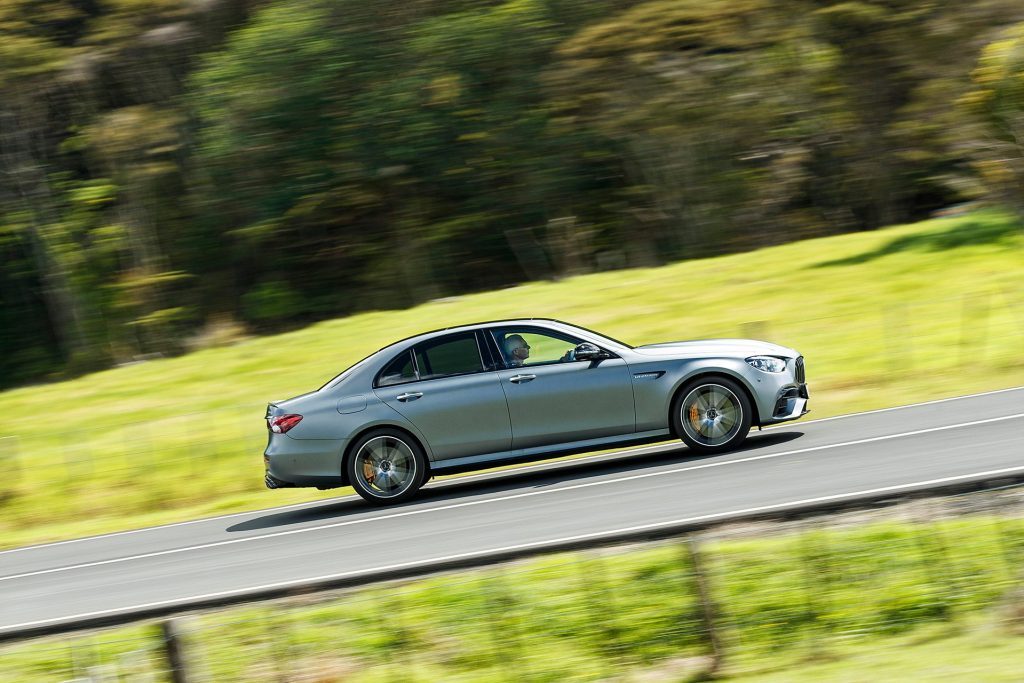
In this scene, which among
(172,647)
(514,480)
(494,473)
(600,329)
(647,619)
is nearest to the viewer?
(172,647)

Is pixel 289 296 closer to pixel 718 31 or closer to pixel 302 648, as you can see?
pixel 718 31

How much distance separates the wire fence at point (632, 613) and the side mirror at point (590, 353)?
525 centimetres

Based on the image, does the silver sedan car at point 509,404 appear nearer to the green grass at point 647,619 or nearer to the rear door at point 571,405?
the rear door at point 571,405

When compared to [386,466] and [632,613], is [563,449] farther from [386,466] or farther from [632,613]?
[632,613]

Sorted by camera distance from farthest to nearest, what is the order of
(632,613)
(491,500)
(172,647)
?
1. (491,500)
2. (632,613)
3. (172,647)

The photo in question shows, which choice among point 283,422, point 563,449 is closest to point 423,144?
point 283,422

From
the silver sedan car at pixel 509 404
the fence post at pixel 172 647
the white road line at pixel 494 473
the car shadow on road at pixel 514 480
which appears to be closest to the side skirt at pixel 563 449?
the silver sedan car at pixel 509 404

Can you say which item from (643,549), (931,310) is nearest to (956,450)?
(643,549)

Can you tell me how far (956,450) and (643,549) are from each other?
558 centimetres

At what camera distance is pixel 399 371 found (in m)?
11.3

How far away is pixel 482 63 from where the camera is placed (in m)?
31.9

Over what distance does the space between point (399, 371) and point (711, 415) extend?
2956mm

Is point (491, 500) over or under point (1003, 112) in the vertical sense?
under

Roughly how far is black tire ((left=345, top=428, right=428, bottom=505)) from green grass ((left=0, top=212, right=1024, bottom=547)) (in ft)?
7.91
